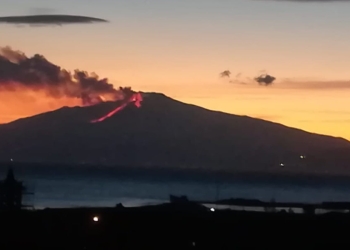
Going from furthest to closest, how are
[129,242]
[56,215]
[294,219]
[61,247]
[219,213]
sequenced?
[219,213], [294,219], [56,215], [129,242], [61,247]

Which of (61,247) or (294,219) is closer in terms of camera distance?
(61,247)

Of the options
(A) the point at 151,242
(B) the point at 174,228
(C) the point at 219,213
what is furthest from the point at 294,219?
(A) the point at 151,242

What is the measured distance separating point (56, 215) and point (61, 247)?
8313 mm

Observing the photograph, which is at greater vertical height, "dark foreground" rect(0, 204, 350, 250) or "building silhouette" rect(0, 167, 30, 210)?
"building silhouette" rect(0, 167, 30, 210)

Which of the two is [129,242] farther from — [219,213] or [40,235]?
[219,213]

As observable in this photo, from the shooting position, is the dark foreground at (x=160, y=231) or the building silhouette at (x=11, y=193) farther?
the building silhouette at (x=11, y=193)

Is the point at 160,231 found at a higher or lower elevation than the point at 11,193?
lower

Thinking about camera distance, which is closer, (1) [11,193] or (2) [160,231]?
(2) [160,231]

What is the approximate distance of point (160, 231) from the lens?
3778 centimetres

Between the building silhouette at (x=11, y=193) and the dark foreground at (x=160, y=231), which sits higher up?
the building silhouette at (x=11, y=193)

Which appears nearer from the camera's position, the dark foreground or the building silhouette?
the dark foreground

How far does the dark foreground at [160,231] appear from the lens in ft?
114

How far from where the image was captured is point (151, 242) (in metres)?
35.5

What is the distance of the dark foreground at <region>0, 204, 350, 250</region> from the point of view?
1366 inches
